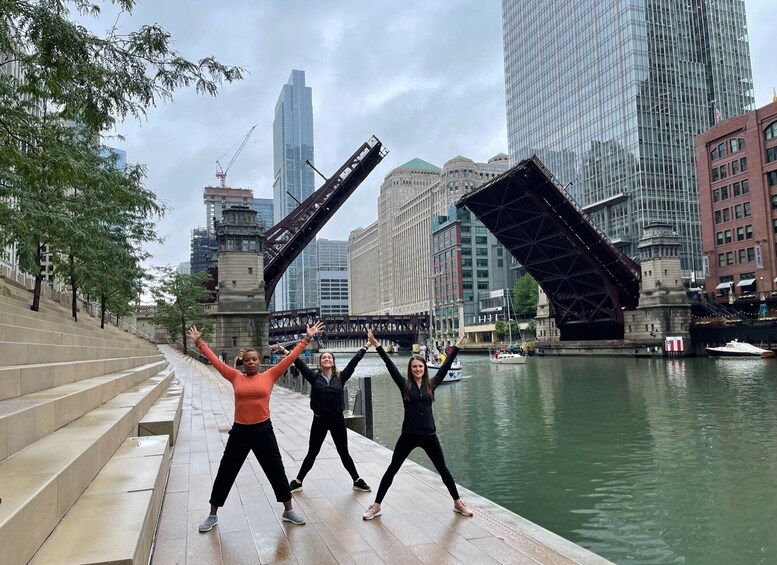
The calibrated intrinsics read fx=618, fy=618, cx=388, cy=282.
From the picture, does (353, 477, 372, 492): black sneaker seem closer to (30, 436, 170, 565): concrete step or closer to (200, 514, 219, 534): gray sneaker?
(200, 514, 219, 534): gray sneaker

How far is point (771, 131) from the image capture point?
197 ft

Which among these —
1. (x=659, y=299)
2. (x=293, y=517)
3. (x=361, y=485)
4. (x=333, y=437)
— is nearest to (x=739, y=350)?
(x=659, y=299)

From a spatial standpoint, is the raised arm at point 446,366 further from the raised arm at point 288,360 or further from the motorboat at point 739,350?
the motorboat at point 739,350

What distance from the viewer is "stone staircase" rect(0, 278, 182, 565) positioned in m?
3.63

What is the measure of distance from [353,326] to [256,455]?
106269 mm

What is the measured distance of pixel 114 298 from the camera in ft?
109

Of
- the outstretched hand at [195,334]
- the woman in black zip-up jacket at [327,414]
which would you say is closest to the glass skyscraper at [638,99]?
the woman in black zip-up jacket at [327,414]

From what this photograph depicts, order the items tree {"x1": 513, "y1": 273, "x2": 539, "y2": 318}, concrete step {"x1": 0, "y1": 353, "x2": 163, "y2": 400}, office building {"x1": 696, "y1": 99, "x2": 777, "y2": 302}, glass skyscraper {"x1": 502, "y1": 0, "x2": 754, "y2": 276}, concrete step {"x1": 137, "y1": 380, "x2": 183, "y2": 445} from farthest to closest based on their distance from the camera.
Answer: tree {"x1": 513, "y1": 273, "x2": 539, "y2": 318} < glass skyscraper {"x1": 502, "y1": 0, "x2": 754, "y2": 276} < office building {"x1": 696, "y1": 99, "x2": 777, "y2": 302} < concrete step {"x1": 137, "y1": 380, "x2": 183, "y2": 445} < concrete step {"x1": 0, "y1": 353, "x2": 163, "y2": 400}

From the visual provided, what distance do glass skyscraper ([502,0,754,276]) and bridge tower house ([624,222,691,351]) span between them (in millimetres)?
26547

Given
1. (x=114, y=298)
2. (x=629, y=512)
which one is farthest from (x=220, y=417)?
(x=114, y=298)

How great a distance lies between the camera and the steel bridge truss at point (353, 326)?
285ft

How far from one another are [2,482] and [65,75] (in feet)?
15.5

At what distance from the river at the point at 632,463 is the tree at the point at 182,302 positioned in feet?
80.1

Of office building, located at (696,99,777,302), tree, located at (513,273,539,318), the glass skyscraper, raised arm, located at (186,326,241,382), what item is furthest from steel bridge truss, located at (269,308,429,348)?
raised arm, located at (186,326,241,382)
